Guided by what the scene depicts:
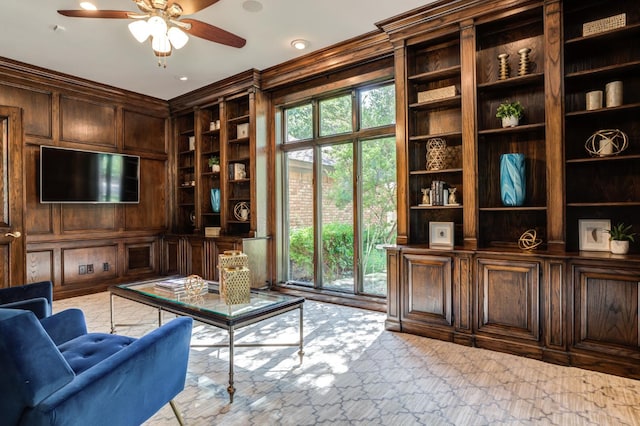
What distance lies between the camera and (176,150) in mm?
6258

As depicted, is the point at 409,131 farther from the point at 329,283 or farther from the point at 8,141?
the point at 8,141

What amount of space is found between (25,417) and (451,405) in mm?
2072

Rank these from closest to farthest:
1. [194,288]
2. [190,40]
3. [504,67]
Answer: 1. [194,288]
2. [504,67]
3. [190,40]

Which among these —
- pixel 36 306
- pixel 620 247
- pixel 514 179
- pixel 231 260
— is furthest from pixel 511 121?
pixel 36 306

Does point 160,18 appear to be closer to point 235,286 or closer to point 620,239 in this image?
point 235,286

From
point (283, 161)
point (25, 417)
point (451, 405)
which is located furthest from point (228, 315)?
point (283, 161)

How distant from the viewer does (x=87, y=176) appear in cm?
512

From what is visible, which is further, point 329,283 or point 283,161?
point 283,161

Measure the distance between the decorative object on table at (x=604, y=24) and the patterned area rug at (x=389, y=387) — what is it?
8.43 feet

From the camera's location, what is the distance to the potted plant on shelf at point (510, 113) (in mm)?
3086

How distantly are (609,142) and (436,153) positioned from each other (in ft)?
4.39

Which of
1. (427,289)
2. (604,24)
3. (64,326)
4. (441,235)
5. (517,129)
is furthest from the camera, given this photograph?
(441,235)

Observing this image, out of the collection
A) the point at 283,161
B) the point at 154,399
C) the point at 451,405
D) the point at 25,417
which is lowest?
the point at 451,405

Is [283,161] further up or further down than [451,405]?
further up
